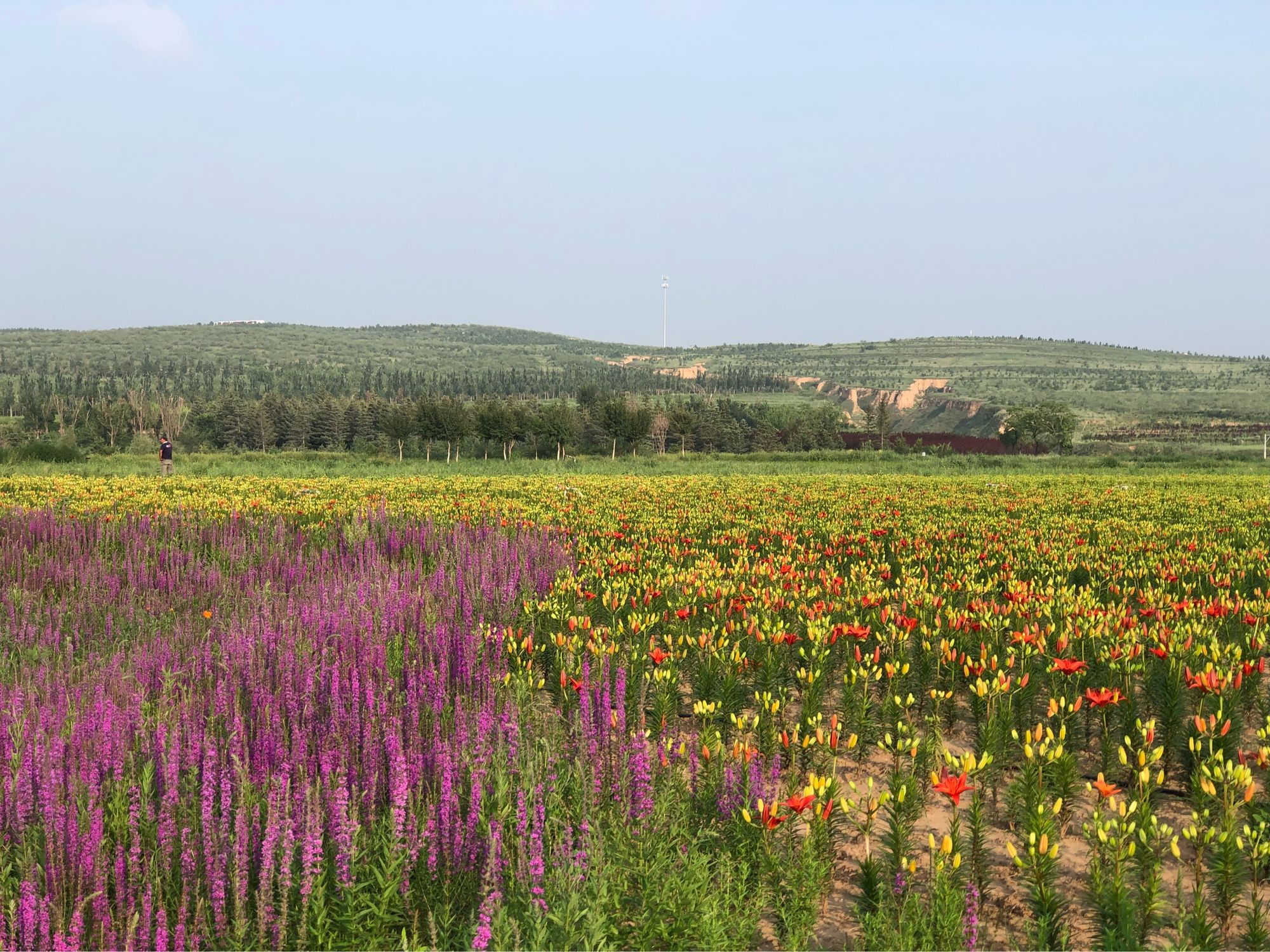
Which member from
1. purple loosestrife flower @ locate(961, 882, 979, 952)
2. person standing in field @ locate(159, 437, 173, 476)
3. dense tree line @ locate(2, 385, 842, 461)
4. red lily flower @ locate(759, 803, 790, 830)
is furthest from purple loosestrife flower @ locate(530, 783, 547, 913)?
dense tree line @ locate(2, 385, 842, 461)

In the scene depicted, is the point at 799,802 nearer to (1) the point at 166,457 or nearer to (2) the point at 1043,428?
(1) the point at 166,457

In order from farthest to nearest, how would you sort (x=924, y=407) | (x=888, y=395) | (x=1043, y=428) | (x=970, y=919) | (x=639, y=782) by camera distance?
(x=888, y=395), (x=924, y=407), (x=1043, y=428), (x=639, y=782), (x=970, y=919)

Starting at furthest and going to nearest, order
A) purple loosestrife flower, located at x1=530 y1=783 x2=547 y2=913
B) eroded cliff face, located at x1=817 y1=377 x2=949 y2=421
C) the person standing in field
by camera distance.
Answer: eroded cliff face, located at x1=817 y1=377 x2=949 y2=421 → the person standing in field → purple loosestrife flower, located at x1=530 y1=783 x2=547 y2=913

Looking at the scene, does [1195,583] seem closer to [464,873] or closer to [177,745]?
[464,873]

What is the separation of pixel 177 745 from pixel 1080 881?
4040 millimetres

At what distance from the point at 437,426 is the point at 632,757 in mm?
82717

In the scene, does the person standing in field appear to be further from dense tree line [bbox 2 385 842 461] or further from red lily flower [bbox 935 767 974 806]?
dense tree line [bbox 2 385 842 461]

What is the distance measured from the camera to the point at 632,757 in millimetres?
4312

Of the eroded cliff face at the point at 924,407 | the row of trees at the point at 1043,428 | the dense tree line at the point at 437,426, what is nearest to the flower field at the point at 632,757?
the dense tree line at the point at 437,426

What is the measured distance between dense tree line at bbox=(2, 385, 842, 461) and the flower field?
70189 mm

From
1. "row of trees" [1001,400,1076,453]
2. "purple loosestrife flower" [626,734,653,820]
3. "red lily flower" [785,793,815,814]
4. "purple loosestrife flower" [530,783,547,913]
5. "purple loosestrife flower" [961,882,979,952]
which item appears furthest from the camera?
"row of trees" [1001,400,1076,453]

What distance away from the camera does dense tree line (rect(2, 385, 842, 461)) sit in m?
85.0

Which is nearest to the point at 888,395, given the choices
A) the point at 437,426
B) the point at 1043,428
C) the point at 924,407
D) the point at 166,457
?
the point at 924,407

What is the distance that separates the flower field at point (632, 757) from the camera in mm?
3420
